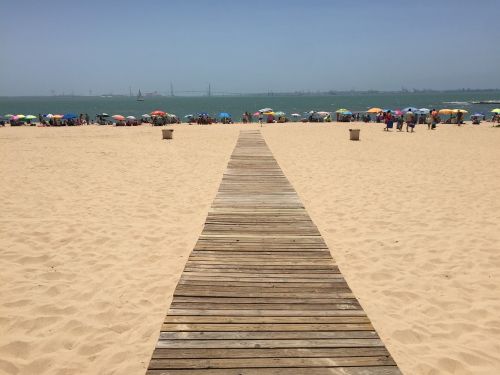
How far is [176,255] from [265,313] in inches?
87.0

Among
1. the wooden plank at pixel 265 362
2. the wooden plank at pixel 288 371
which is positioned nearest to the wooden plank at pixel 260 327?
the wooden plank at pixel 265 362

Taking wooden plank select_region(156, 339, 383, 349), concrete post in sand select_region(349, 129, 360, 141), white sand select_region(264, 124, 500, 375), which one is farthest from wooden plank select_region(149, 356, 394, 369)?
concrete post in sand select_region(349, 129, 360, 141)

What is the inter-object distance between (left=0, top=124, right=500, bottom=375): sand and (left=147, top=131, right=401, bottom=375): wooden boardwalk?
304mm

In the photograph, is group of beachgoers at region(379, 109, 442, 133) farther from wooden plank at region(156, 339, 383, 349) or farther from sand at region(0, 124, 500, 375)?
wooden plank at region(156, 339, 383, 349)

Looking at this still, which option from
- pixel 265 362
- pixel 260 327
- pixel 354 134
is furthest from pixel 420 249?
pixel 354 134

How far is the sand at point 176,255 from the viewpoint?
3.50 m

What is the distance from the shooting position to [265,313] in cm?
375

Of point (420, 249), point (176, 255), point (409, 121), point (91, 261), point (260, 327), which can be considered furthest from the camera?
point (409, 121)

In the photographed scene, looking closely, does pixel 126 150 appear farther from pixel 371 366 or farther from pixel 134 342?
pixel 371 366

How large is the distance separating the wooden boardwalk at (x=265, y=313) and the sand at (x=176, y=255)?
1.00 ft

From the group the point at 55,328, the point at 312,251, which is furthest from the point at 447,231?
the point at 55,328

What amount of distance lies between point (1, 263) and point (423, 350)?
566 centimetres

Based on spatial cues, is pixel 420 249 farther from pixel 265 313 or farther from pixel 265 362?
pixel 265 362

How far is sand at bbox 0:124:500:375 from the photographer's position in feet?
11.5
